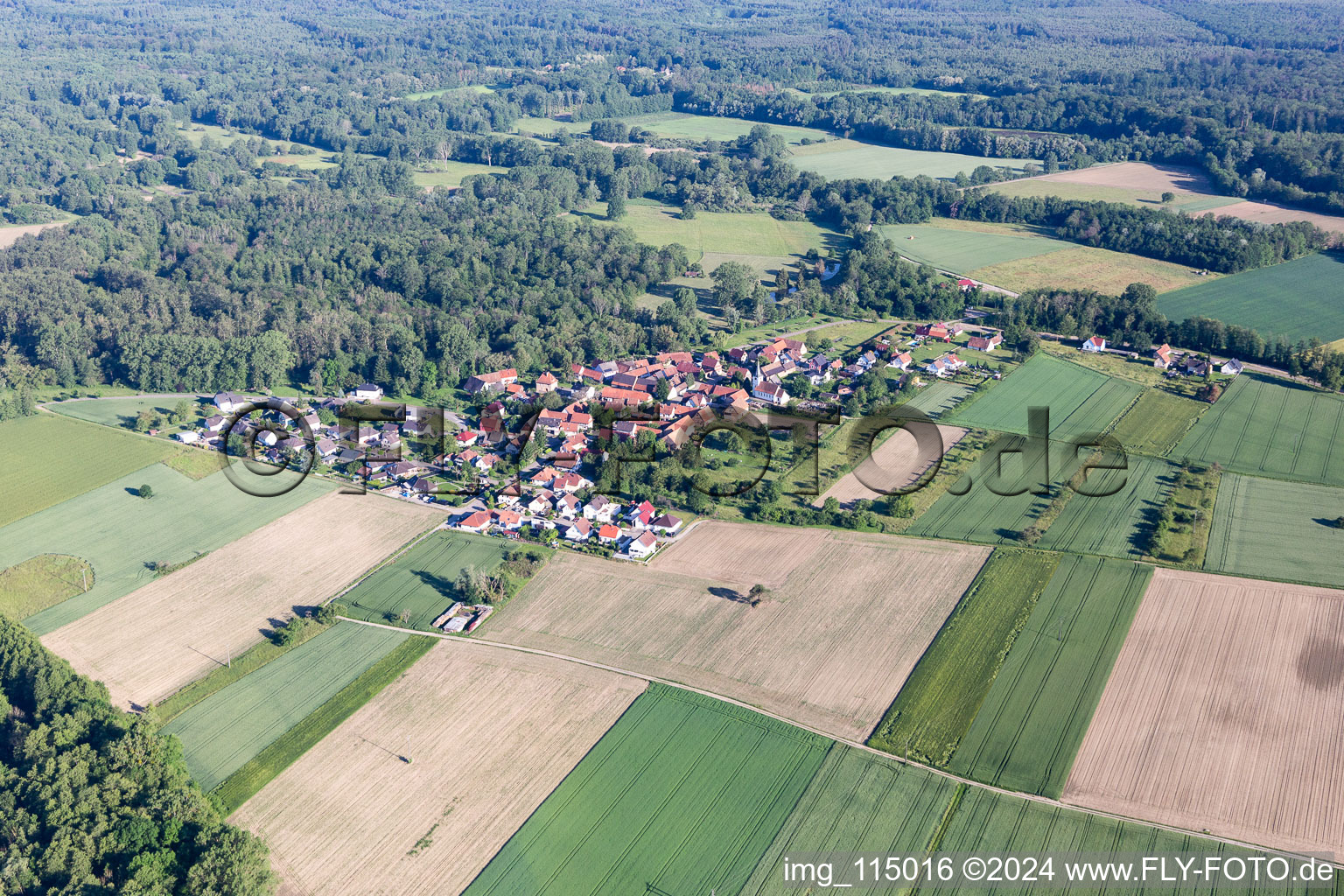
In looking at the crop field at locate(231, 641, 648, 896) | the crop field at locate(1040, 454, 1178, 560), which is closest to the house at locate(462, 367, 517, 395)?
the crop field at locate(231, 641, 648, 896)

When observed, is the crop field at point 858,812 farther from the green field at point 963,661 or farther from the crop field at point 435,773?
the crop field at point 435,773

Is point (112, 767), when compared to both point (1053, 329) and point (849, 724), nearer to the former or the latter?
point (849, 724)

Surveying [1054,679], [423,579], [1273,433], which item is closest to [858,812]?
[1054,679]

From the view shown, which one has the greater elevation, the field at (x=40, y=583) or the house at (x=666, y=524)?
the field at (x=40, y=583)

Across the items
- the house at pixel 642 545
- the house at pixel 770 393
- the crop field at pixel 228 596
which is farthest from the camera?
the house at pixel 770 393

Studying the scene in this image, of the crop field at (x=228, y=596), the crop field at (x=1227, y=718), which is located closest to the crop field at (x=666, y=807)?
the crop field at (x=1227, y=718)

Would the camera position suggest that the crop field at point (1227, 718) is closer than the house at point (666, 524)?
Yes

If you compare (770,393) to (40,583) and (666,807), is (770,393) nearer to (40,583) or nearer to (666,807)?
(666,807)
